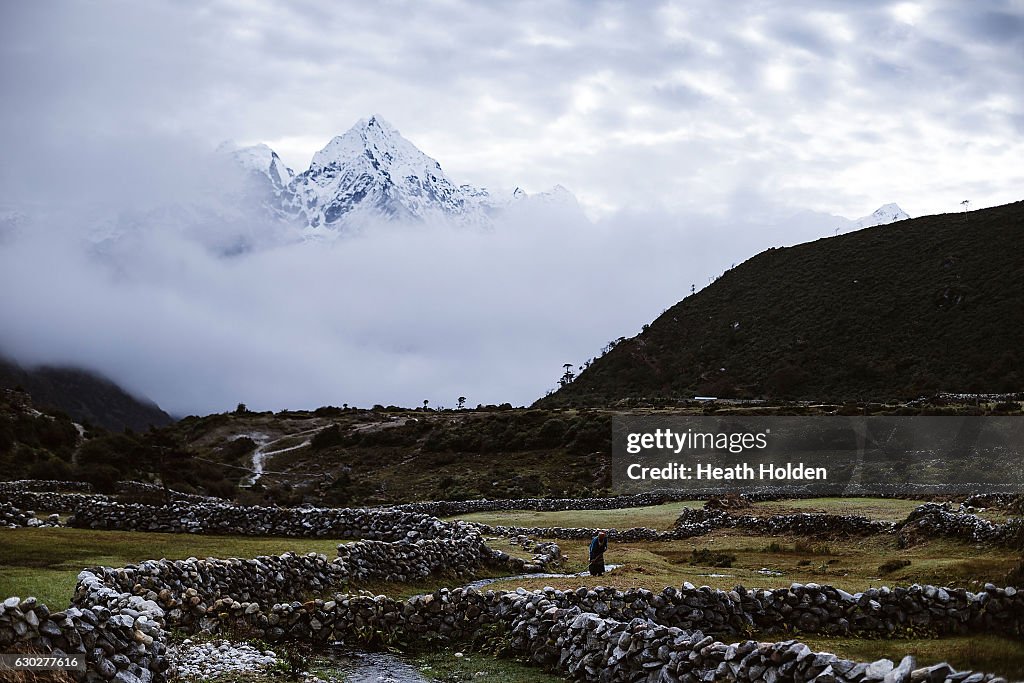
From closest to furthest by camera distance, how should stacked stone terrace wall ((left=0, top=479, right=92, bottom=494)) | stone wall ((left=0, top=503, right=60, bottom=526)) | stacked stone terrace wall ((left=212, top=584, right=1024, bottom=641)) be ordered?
stacked stone terrace wall ((left=212, top=584, right=1024, bottom=641))
stone wall ((left=0, top=503, right=60, bottom=526))
stacked stone terrace wall ((left=0, top=479, right=92, bottom=494))

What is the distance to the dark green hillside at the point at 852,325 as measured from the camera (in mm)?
105438

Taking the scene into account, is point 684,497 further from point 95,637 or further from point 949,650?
point 95,637

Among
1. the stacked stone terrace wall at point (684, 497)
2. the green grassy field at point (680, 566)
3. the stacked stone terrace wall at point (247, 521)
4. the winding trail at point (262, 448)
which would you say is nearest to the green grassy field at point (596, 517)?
the stacked stone terrace wall at point (684, 497)

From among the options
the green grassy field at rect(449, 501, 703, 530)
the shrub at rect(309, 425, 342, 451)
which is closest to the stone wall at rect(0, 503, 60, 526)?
the green grassy field at rect(449, 501, 703, 530)

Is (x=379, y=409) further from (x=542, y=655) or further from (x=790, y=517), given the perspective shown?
(x=542, y=655)

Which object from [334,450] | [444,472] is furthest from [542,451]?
[334,450]

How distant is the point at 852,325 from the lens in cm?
12156

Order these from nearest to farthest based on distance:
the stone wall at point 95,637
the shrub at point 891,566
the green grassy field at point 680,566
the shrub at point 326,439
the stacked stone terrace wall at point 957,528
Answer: the stone wall at point 95,637 < the green grassy field at point 680,566 < the shrub at point 891,566 < the stacked stone terrace wall at point 957,528 < the shrub at point 326,439

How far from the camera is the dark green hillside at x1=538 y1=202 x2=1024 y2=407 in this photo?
346ft

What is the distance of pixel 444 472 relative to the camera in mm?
74750

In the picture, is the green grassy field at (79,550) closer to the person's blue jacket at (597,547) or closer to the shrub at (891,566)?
the person's blue jacket at (597,547)

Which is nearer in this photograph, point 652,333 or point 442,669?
point 442,669

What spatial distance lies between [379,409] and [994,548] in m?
101

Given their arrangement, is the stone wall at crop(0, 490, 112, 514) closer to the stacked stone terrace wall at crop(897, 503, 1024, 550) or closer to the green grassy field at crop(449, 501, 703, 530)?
the green grassy field at crop(449, 501, 703, 530)
